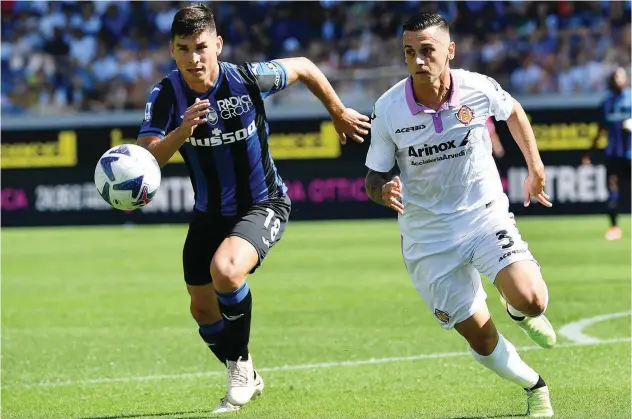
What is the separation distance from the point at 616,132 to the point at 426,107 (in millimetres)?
13021

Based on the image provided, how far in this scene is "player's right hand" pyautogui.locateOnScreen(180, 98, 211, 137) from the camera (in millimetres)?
6625

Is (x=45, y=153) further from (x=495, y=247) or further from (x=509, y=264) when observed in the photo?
(x=509, y=264)

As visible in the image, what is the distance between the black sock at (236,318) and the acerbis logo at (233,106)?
3.47ft

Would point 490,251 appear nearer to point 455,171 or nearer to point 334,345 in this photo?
point 455,171

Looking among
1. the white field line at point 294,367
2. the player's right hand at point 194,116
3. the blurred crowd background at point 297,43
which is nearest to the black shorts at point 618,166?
the blurred crowd background at point 297,43

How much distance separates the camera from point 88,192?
2470cm

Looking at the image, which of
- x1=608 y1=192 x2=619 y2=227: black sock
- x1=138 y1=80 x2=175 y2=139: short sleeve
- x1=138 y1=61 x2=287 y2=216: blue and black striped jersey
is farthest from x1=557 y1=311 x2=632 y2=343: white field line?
x1=608 y1=192 x2=619 y2=227: black sock

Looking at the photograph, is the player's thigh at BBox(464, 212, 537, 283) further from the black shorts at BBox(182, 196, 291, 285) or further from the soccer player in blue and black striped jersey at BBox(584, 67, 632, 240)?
the soccer player in blue and black striped jersey at BBox(584, 67, 632, 240)

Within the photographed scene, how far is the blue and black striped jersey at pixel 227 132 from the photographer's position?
7184 mm

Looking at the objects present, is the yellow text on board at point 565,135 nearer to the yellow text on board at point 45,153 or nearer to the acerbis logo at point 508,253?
the yellow text on board at point 45,153

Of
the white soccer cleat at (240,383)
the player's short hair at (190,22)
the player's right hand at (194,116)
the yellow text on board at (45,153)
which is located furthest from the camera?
the yellow text on board at (45,153)

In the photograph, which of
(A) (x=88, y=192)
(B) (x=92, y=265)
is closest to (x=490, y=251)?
(B) (x=92, y=265)

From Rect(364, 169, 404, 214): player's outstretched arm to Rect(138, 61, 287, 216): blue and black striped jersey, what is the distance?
3.68 feet

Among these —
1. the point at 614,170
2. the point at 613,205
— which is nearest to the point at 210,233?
the point at 613,205
